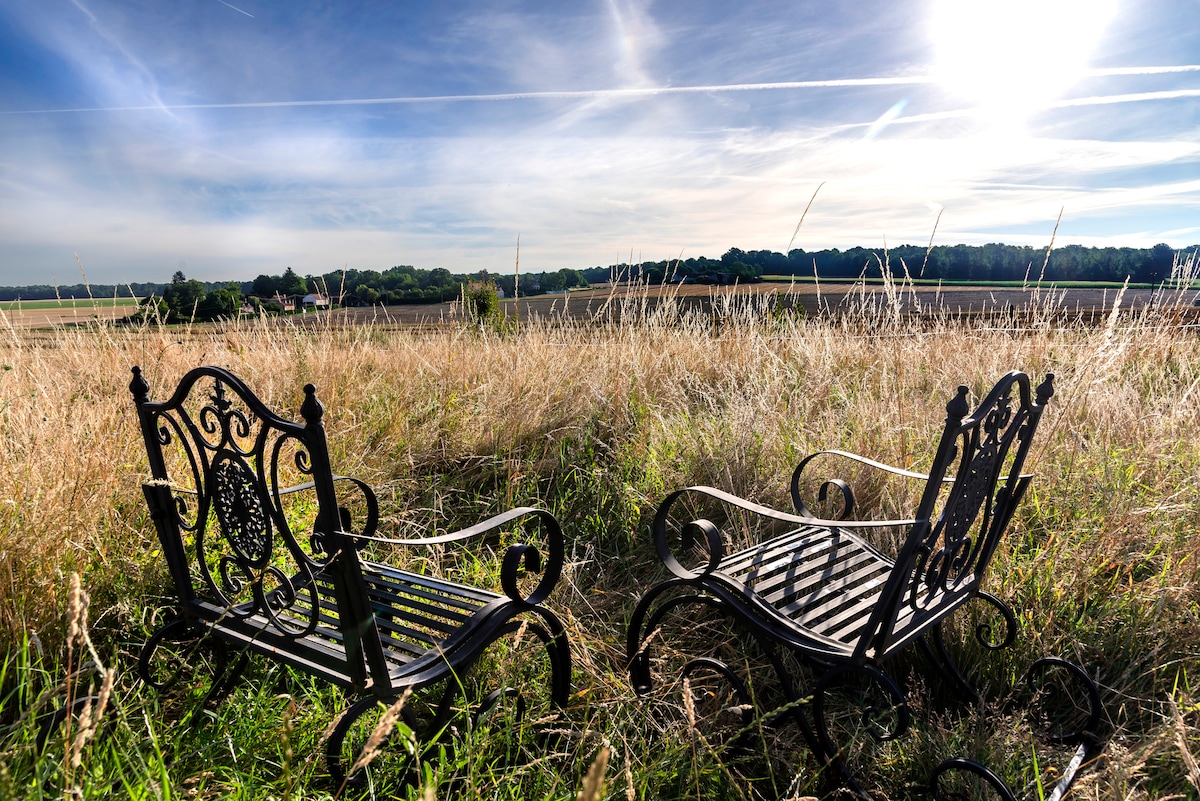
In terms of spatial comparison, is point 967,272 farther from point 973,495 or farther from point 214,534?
point 214,534

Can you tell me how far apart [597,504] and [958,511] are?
5.76ft

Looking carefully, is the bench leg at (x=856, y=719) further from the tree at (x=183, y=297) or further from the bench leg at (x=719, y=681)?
the tree at (x=183, y=297)

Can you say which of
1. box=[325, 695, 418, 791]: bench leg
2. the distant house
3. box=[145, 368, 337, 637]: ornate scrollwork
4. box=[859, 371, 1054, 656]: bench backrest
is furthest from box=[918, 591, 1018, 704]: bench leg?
the distant house

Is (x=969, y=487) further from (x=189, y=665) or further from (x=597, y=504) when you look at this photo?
(x=189, y=665)

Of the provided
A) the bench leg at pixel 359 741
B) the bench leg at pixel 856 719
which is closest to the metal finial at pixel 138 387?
the bench leg at pixel 359 741

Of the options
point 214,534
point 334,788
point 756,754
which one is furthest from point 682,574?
point 214,534

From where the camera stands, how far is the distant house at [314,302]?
558 cm

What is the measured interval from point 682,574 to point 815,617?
0.36m

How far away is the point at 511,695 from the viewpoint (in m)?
1.79

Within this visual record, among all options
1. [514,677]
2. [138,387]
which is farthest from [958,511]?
[138,387]

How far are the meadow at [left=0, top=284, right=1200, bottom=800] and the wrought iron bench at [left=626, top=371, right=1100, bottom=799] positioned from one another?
4.6 inches

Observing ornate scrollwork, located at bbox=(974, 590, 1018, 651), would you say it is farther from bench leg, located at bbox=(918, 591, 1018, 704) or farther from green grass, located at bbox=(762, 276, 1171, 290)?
green grass, located at bbox=(762, 276, 1171, 290)

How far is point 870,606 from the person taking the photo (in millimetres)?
1854

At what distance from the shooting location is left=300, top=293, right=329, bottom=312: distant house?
5.58 m
